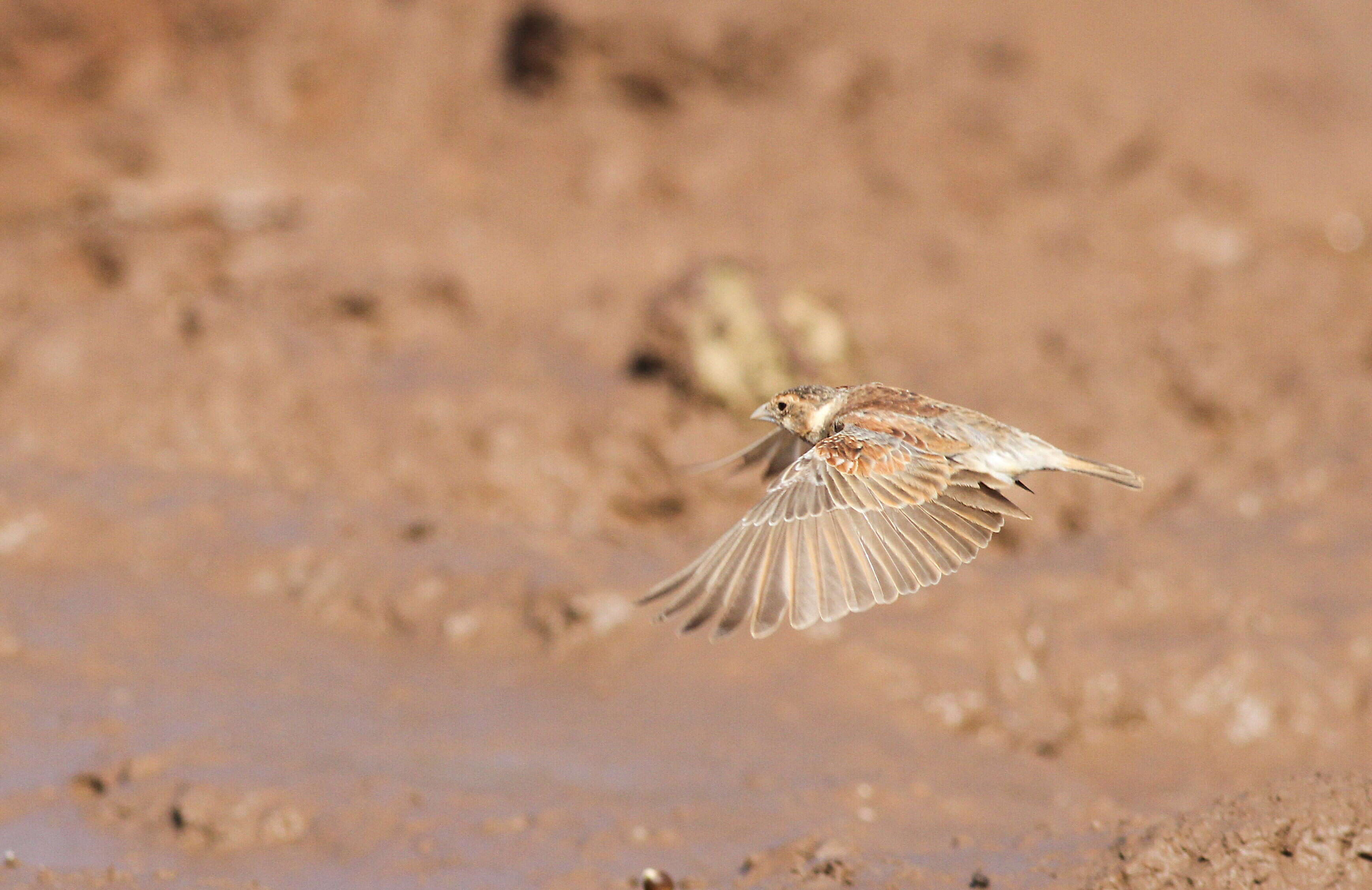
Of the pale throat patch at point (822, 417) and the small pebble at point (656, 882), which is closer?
the small pebble at point (656, 882)

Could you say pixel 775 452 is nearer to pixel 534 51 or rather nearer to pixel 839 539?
pixel 839 539

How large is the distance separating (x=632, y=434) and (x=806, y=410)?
346 cm

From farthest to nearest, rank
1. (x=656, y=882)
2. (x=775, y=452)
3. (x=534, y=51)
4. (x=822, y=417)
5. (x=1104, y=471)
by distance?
(x=534, y=51) < (x=775, y=452) < (x=822, y=417) < (x=1104, y=471) < (x=656, y=882)

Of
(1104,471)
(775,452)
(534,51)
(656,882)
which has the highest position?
(534,51)

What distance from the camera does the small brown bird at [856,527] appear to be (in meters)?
4.20

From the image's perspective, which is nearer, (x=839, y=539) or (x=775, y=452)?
(x=839, y=539)

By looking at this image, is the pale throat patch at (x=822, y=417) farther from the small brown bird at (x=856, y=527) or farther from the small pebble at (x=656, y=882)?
the small pebble at (x=656, y=882)

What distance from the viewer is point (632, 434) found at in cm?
886

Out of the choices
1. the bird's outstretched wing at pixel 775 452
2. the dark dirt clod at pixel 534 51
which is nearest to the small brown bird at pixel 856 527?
the bird's outstretched wing at pixel 775 452

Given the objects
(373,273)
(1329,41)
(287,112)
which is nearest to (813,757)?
(373,273)

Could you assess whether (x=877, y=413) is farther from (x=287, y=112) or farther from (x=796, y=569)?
(x=287, y=112)

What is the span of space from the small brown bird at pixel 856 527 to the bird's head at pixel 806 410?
0.53 ft

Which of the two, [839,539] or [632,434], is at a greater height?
[632,434]

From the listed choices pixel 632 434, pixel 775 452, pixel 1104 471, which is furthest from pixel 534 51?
pixel 1104 471
